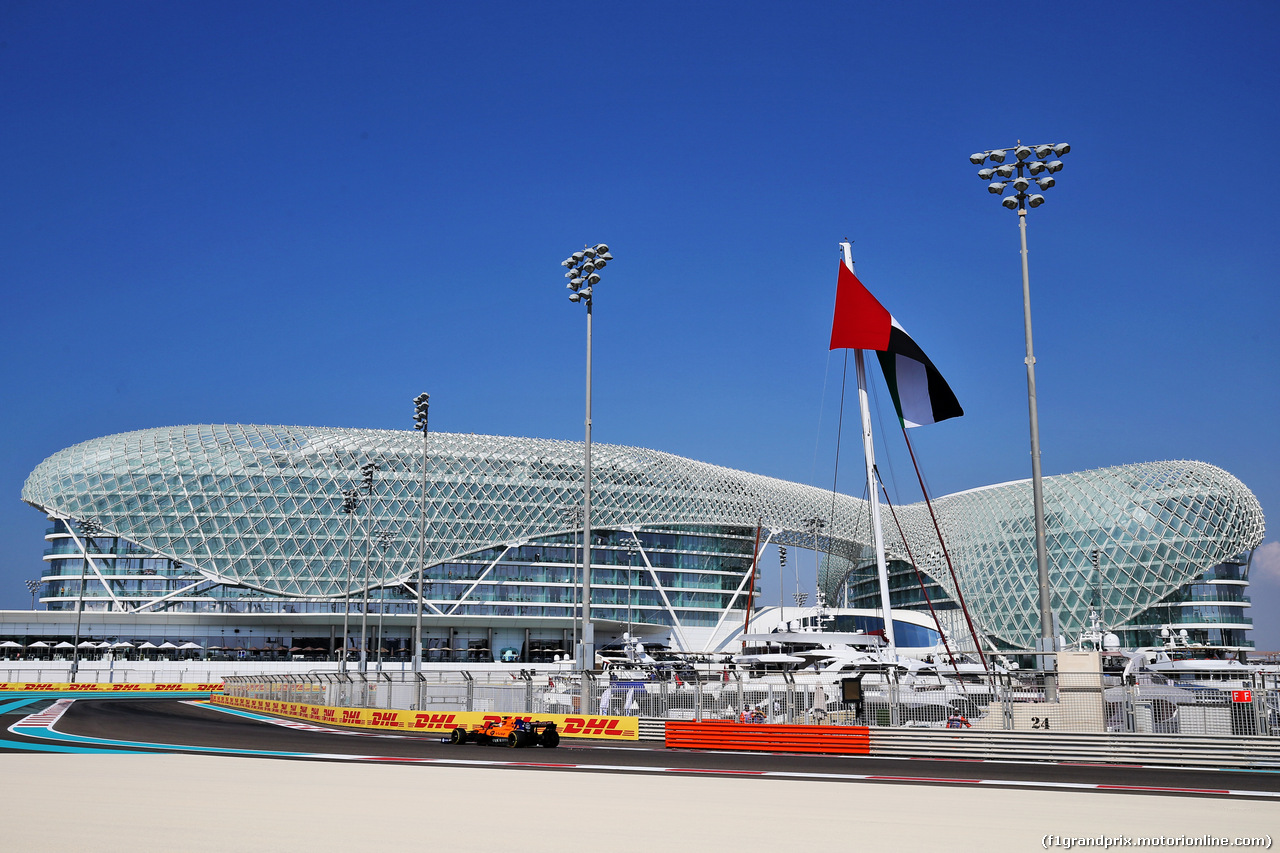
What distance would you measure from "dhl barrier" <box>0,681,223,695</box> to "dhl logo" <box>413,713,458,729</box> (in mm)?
39104

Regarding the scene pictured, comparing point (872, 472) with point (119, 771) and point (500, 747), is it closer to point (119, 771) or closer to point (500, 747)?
point (500, 747)

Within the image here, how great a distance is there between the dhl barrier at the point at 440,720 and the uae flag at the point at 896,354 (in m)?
13.7

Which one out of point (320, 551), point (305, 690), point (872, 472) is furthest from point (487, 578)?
point (872, 472)

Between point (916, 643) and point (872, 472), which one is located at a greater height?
point (872, 472)

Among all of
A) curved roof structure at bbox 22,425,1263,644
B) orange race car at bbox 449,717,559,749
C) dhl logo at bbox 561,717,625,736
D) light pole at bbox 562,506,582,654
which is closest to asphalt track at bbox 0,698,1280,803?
orange race car at bbox 449,717,559,749

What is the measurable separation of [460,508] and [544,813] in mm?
88622

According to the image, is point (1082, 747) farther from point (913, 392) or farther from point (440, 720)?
point (440, 720)

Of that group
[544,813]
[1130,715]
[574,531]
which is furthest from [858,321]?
[574,531]

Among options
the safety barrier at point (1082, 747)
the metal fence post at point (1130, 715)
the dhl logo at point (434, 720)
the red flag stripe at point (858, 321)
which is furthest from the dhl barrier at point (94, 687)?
the metal fence post at point (1130, 715)

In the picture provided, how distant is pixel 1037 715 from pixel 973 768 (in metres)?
3.65

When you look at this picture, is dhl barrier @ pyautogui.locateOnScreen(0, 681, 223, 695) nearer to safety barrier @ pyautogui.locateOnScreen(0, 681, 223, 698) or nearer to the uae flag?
safety barrier @ pyautogui.locateOnScreen(0, 681, 223, 698)

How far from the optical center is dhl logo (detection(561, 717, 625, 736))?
2908cm

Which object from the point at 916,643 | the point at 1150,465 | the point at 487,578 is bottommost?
the point at 916,643

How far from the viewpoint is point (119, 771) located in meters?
18.5
